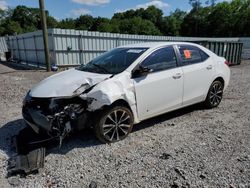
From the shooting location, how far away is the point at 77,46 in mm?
14320

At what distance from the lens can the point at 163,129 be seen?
4.17 m

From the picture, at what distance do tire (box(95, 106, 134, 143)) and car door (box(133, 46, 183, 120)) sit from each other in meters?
0.29

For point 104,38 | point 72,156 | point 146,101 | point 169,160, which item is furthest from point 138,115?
point 104,38

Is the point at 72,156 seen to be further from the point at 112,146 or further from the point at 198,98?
the point at 198,98

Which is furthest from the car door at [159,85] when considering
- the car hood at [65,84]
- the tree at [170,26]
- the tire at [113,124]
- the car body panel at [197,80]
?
the tree at [170,26]

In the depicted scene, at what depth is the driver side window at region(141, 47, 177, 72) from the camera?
3.94 meters

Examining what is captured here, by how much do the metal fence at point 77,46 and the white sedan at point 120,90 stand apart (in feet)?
32.4

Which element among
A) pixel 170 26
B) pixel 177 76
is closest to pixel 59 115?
pixel 177 76

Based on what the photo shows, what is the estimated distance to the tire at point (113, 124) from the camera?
3.42m

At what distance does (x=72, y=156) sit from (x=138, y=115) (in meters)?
1.31

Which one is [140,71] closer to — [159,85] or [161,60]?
[159,85]

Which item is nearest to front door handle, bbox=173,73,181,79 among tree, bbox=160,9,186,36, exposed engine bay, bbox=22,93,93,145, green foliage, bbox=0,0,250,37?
exposed engine bay, bbox=22,93,93,145

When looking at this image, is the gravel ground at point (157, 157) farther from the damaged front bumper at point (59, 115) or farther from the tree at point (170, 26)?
the tree at point (170, 26)

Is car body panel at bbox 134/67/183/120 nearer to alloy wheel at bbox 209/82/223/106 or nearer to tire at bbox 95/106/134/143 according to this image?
tire at bbox 95/106/134/143
